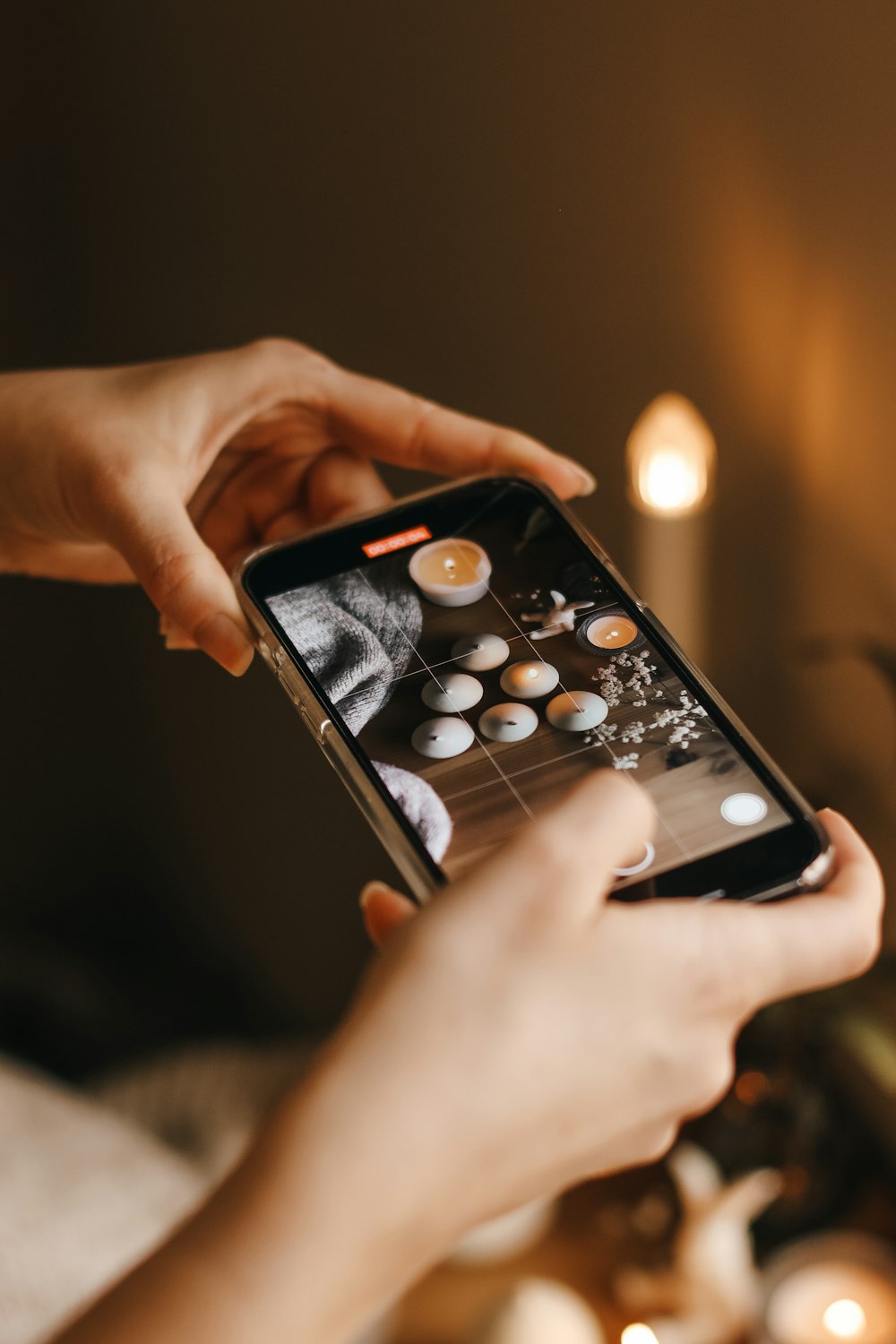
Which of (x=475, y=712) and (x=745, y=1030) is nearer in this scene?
(x=475, y=712)

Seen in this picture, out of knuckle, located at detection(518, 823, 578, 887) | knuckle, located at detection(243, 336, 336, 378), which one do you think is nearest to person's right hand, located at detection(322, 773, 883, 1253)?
knuckle, located at detection(518, 823, 578, 887)

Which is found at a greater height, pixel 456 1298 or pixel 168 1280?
pixel 168 1280

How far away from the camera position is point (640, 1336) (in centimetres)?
82

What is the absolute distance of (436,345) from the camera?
82 cm

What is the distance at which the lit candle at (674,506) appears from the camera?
73cm

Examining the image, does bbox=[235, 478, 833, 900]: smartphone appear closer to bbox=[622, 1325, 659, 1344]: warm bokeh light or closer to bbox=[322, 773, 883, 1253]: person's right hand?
bbox=[322, 773, 883, 1253]: person's right hand

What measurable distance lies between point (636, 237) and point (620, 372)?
3.7 inches

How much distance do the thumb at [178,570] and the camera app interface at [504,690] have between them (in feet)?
0.08

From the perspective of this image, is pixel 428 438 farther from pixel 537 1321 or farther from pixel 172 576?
pixel 537 1321

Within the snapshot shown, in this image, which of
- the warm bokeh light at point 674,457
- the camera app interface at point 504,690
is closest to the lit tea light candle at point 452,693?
the camera app interface at point 504,690

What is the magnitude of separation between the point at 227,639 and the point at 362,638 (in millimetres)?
54

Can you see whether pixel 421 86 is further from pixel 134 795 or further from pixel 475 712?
pixel 134 795

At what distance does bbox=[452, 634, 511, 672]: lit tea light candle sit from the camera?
1.47 feet

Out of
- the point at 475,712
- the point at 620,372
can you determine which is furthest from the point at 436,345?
the point at 475,712
